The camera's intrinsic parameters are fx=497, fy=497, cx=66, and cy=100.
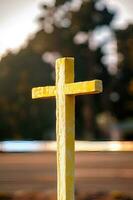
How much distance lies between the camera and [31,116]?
2.82 m

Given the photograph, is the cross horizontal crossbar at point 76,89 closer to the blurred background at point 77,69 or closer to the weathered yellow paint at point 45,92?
the weathered yellow paint at point 45,92

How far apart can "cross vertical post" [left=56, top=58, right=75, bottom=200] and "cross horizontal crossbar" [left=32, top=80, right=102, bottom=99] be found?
0.08 ft

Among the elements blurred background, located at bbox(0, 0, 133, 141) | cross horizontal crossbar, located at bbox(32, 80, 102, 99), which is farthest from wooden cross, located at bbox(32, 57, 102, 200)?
blurred background, located at bbox(0, 0, 133, 141)

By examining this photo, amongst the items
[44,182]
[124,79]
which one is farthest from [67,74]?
[44,182]

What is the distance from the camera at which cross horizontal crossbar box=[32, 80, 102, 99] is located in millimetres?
1064

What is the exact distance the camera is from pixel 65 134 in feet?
3.74

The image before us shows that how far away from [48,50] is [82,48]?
0.62 feet

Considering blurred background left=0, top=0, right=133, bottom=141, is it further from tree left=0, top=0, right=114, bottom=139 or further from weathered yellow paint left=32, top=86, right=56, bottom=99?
weathered yellow paint left=32, top=86, right=56, bottom=99

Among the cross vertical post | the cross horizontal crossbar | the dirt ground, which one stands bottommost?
the dirt ground

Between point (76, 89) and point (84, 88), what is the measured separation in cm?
3

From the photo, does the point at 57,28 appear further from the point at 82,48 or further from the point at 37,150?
the point at 37,150

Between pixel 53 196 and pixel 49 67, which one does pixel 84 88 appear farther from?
pixel 53 196

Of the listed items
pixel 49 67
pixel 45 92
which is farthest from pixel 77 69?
pixel 45 92

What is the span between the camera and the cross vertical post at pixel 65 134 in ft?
3.72
